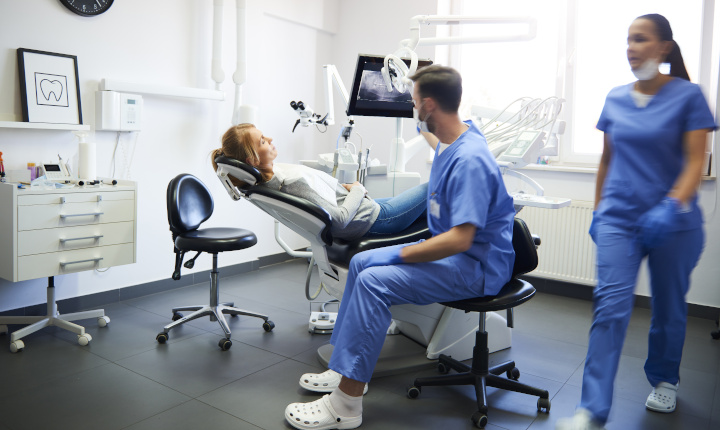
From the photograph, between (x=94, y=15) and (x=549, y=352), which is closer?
(x=549, y=352)

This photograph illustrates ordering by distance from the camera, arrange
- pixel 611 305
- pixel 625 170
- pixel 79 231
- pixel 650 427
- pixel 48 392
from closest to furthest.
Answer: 1. pixel 611 305
2. pixel 625 170
3. pixel 650 427
4. pixel 48 392
5. pixel 79 231

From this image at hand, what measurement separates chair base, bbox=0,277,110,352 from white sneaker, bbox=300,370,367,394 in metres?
1.15

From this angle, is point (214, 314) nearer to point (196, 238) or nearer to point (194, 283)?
point (196, 238)

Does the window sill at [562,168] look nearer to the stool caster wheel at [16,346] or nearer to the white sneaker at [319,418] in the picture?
the white sneaker at [319,418]

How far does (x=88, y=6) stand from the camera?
295cm

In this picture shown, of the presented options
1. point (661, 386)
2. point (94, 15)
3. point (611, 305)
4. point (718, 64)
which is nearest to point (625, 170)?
point (611, 305)

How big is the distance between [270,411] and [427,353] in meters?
0.76

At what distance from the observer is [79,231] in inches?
104

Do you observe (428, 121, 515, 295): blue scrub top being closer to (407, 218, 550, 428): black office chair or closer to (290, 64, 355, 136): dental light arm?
(407, 218, 550, 428): black office chair

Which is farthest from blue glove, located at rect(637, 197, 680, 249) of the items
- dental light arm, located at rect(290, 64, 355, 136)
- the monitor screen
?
dental light arm, located at rect(290, 64, 355, 136)

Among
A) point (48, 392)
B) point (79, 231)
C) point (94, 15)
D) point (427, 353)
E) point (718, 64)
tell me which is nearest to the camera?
point (48, 392)

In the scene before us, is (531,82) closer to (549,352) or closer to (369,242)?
(549,352)

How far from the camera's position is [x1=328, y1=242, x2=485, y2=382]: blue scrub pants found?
5.79 ft

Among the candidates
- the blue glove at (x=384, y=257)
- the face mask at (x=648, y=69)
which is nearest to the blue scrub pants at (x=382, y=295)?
the blue glove at (x=384, y=257)
